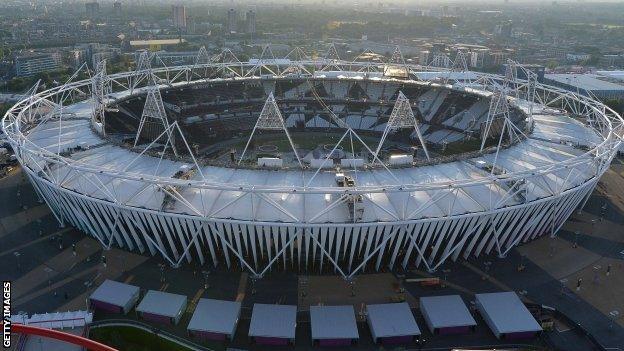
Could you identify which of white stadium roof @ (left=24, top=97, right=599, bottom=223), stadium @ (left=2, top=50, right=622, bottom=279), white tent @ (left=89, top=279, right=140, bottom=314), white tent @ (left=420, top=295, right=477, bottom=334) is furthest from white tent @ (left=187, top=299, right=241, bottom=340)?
white tent @ (left=420, top=295, right=477, bottom=334)

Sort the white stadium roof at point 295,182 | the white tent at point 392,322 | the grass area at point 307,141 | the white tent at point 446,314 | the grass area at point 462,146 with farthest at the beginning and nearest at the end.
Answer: the grass area at point 307,141, the grass area at point 462,146, the white stadium roof at point 295,182, the white tent at point 446,314, the white tent at point 392,322

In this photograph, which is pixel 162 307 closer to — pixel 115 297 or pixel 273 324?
pixel 115 297

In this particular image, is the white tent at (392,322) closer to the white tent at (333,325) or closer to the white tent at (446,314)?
the white tent at (446,314)

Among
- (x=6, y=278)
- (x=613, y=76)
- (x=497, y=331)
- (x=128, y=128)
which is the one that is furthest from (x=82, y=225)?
(x=613, y=76)

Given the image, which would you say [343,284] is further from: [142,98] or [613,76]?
[613,76]

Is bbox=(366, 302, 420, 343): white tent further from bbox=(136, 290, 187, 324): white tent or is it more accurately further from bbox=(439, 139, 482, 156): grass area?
bbox=(439, 139, 482, 156): grass area

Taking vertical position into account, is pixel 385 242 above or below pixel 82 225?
above

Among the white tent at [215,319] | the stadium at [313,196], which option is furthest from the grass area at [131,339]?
the stadium at [313,196]

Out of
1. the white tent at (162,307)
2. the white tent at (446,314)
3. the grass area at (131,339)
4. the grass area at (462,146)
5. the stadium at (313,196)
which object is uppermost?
the stadium at (313,196)

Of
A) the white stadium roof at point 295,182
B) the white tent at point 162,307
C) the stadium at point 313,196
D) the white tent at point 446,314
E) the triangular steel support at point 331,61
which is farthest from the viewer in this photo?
the triangular steel support at point 331,61

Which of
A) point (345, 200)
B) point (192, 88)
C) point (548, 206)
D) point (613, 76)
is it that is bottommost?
point (613, 76)
